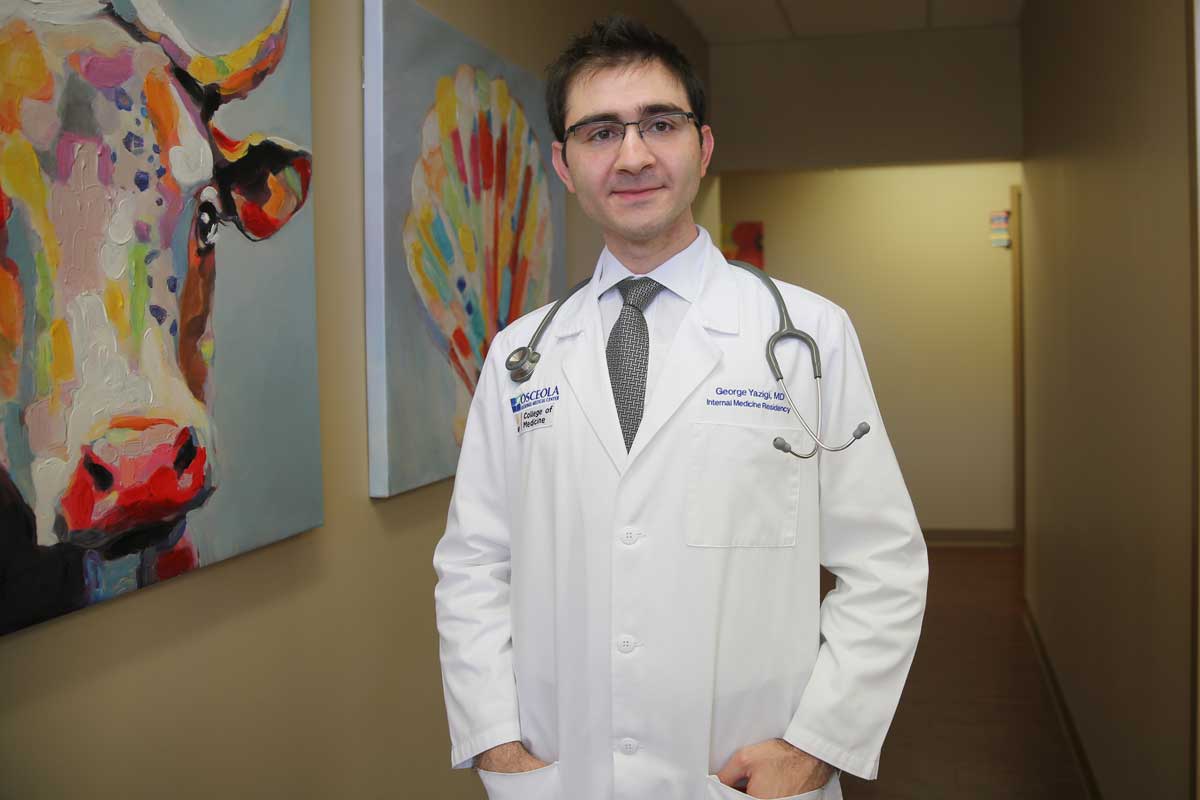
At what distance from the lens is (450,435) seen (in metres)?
2.22

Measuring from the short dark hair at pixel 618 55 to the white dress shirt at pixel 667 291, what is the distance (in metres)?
0.18

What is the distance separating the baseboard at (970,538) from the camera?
6.63 m

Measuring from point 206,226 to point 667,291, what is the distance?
25.2 inches

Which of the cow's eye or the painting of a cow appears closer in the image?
the painting of a cow

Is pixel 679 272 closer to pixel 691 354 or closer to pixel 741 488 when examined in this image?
pixel 691 354

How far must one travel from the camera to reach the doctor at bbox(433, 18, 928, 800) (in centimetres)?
126

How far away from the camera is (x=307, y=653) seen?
1.77 metres

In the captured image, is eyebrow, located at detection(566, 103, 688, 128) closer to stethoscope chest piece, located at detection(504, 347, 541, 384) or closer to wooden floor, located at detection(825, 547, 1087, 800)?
stethoscope chest piece, located at detection(504, 347, 541, 384)

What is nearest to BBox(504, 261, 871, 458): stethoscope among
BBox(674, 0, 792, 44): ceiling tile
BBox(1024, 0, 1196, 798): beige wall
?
BBox(1024, 0, 1196, 798): beige wall

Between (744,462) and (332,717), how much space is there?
997mm

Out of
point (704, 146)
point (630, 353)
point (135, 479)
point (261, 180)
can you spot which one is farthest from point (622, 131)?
point (135, 479)

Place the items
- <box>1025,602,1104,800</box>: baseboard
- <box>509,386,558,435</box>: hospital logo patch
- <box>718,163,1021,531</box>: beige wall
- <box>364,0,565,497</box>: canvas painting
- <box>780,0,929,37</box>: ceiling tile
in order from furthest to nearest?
1. <box>718,163,1021,531</box>: beige wall
2. <box>780,0,929,37</box>: ceiling tile
3. <box>1025,602,1104,800</box>: baseboard
4. <box>364,0,565,497</box>: canvas painting
5. <box>509,386,558,435</box>: hospital logo patch

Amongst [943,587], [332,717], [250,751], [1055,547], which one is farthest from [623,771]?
[943,587]

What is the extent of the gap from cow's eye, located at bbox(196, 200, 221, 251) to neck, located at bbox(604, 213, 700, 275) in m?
0.55
